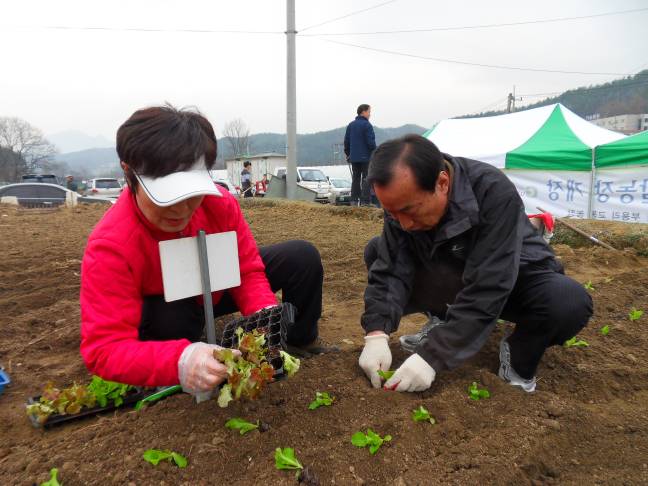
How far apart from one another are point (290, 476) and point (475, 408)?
791mm

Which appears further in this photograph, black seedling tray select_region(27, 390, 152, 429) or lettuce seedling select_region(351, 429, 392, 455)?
black seedling tray select_region(27, 390, 152, 429)

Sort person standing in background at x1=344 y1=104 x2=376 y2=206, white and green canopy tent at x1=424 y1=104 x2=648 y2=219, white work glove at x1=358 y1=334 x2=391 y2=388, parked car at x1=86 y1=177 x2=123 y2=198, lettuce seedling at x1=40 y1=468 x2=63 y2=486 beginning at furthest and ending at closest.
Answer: parked car at x1=86 y1=177 x2=123 y2=198, white and green canopy tent at x1=424 y1=104 x2=648 y2=219, person standing in background at x1=344 y1=104 x2=376 y2=206, white work glove at x1=358 y1=334 x2=391 y2=388, lettuce seedling at x1=40 y1=468 x2=63 y2=486

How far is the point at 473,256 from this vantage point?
195cm

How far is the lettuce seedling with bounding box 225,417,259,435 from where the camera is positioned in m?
1.60

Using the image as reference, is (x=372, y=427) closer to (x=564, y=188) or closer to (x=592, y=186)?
(x=592, y=186)

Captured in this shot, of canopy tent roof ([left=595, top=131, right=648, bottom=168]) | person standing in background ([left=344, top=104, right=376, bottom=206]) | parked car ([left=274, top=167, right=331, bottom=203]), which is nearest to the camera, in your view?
canopy tent roof ([left=595, top=131, right=648, bottom=168])

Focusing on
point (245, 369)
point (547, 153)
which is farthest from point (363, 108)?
point (245, 369)

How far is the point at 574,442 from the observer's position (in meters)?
1.62

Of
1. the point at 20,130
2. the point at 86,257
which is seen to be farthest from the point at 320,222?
the point at 20,130

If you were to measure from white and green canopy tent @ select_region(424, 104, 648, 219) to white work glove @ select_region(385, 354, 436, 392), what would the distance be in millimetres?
8426

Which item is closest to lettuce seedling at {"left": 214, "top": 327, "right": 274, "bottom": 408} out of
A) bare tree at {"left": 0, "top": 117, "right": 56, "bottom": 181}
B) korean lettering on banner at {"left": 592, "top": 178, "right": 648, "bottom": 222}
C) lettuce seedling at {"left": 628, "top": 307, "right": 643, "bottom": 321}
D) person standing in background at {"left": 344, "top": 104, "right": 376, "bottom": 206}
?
lettuce seedling at {"left": 628, "top": 307, "right": 643, "bottom": 321}

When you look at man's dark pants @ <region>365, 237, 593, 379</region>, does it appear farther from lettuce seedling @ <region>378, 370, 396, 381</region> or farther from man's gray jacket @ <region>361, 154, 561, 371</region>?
lettuce seedling @ <region>378, 370, 396, 381</region>

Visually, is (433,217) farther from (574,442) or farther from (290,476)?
(290,476)

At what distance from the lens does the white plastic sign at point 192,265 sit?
1629mm
